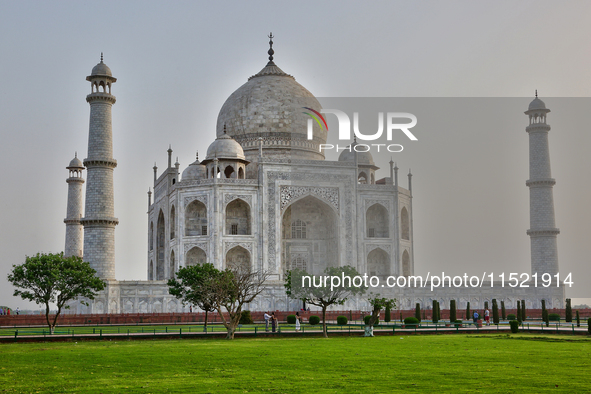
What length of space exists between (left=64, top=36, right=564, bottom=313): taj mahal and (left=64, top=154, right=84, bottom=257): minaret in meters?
0.06

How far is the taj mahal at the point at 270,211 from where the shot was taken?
3356 centimetres

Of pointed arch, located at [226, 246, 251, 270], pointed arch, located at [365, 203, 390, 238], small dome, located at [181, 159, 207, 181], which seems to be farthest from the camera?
small dome, located at [181, 159, 207, 181]

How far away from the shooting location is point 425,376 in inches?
431

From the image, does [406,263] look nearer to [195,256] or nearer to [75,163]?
[195,256]

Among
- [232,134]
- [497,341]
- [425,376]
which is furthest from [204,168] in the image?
[425,376]

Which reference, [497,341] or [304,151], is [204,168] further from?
[497,341]

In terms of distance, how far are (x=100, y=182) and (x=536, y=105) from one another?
911 inches

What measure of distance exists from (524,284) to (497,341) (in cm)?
2036

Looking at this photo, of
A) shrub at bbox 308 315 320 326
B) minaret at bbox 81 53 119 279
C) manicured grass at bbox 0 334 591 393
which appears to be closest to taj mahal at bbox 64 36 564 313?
minaret at bbox 81 53 119 279

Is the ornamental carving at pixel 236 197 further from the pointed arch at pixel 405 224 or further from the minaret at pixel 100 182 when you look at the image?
the pointed arch at pixel 405 224

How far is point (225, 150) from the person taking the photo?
127 ft

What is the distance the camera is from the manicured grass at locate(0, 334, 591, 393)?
33.0 ft

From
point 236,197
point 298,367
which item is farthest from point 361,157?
point 298,367

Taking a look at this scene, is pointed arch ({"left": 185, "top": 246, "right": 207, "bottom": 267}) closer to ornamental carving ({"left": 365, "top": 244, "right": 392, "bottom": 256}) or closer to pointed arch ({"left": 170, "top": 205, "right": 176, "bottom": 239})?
pointed arch ({"left": 170, "top": 205, "right": 176, "bottom": 239})
